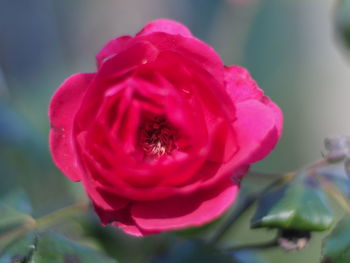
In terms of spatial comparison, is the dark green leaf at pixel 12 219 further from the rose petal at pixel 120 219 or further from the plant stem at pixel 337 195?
the plant stem at pixel 337 195

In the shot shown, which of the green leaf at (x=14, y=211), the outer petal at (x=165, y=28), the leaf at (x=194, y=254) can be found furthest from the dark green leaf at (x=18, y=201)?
the outer petal at (x=165, y=28)

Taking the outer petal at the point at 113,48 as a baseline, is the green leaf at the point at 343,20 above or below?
below

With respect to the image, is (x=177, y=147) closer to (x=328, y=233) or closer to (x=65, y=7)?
(x=328, y=233)

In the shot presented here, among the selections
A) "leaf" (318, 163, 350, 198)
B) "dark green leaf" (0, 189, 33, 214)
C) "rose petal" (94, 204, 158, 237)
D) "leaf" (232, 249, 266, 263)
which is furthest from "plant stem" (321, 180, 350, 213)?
"dark green leaf" (0, 189, 33, 214)

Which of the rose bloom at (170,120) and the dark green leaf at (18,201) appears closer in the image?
the rose bloom at (170,120)

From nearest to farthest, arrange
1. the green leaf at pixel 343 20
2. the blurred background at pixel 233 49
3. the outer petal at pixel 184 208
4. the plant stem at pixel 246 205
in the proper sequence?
1. the outer petal at pixel 184 208
2. the plant stem at pixel 246 205
3. the green leaf at pixel 343 20
4. the blurred background at pixel 233 49

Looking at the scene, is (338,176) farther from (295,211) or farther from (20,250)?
(20,250)

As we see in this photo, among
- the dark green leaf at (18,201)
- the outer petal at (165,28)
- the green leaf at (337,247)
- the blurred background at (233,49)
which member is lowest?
the blurred background at (233,49)
